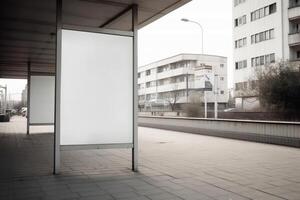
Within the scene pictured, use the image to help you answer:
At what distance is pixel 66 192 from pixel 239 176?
3.73 m

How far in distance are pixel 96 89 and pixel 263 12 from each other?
43641 mm

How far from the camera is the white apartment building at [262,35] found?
42406mm

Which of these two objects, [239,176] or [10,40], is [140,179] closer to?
[239,176]

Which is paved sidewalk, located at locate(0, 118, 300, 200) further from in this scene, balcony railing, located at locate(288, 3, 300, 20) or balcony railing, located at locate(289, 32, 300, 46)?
balcony railing, located at locate(288, 3, 300, 20)

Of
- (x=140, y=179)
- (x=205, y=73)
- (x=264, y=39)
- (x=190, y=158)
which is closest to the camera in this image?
(x=140, y=179)

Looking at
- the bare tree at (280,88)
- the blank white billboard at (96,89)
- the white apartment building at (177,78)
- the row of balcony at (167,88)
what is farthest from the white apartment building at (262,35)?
the blank white billboard at (96,89)

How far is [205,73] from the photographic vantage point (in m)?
23.1

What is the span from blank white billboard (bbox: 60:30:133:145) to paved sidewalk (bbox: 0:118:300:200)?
3.08ft

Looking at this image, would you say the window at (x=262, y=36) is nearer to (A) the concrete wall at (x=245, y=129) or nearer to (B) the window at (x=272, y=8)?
(B) the window at (x=272, y=8)

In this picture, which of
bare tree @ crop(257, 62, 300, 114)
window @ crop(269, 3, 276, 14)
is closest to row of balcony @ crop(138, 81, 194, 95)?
window @ crop(269, 3, 276, 14)

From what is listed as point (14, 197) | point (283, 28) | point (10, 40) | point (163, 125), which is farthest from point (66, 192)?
point (283, 28)

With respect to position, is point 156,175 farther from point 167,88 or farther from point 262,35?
point 167,88

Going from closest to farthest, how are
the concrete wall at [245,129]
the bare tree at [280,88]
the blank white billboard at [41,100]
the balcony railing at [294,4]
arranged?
1. the concrete wall at [245,129]
2. the blank white billboard at [41,100]
3. the bare tree at [280,88]
4. the balcony railing at [294,4]

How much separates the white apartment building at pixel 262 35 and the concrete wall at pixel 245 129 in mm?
17174
